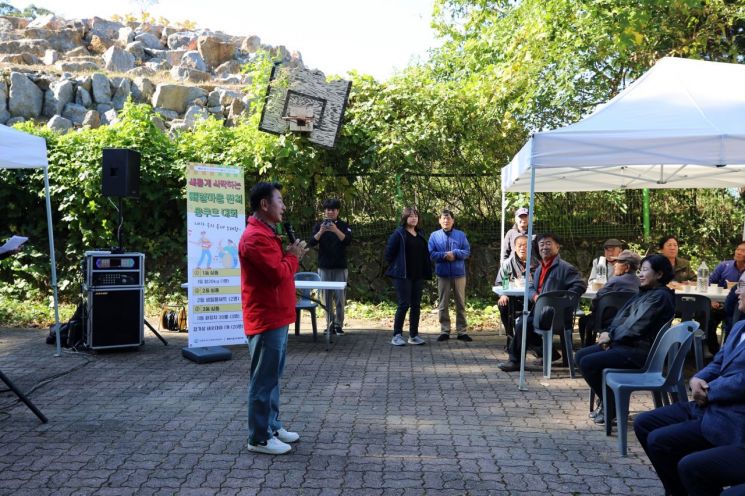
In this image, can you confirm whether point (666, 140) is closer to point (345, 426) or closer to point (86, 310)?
point (345, 426)

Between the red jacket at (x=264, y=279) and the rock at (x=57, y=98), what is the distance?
95.5 feet

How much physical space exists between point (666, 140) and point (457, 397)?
9.17ft

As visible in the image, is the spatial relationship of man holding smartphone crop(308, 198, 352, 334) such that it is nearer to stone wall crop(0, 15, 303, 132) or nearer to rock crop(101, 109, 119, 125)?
stone wall crop(0, 15, 303, 132)

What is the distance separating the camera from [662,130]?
18.6 ft

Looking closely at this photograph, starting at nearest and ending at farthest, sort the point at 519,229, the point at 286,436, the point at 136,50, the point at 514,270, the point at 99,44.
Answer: the point at 286,436 < the point at 514,270 < the point at 519,229 < the point at 136,50 < the point at 99,44

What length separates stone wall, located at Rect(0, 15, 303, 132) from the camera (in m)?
29.6

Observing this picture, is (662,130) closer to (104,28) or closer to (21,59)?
(21,59)

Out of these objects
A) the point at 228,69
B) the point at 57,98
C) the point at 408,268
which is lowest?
the point at 408,268

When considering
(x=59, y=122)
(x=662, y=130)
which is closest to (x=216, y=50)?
(x=59, y=122)

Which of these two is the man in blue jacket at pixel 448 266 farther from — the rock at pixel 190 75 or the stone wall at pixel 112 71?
the rock at pixel 190 75

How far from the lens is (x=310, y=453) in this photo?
4461 millimetres

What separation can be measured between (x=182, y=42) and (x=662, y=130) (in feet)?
146

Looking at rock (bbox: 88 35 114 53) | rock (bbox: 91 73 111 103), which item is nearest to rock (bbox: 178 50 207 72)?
rock (bbox: 88 35 114 53)

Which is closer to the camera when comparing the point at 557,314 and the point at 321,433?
the point at 321,433
